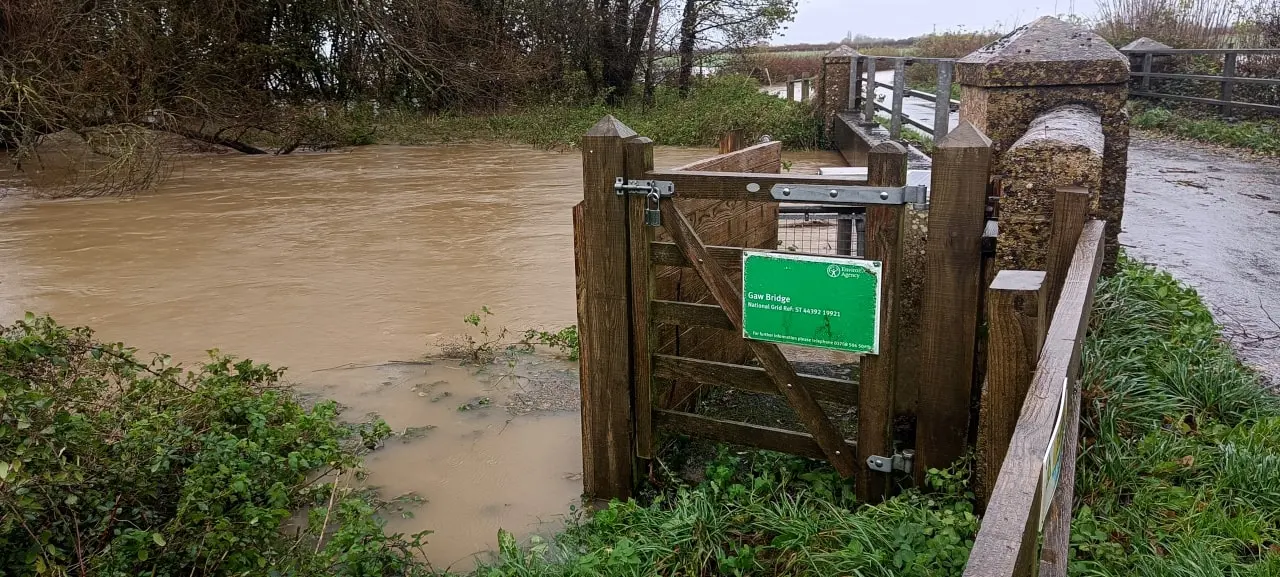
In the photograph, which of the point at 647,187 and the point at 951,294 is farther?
the point at 647,187

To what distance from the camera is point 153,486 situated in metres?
3.68

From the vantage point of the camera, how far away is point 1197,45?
18969mm

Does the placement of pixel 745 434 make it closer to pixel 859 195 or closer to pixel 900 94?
pixel 859 195

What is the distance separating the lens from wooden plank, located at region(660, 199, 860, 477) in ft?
12.3

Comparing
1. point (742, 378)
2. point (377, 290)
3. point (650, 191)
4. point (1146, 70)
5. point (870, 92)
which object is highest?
point (1146, 70)

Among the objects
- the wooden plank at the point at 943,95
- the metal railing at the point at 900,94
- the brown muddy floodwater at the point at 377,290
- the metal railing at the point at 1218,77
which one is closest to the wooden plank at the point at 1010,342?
the brown muddy floodwater at the point at 377,290

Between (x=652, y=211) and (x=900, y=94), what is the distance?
746cm

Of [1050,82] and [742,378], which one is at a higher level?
[1050,82]

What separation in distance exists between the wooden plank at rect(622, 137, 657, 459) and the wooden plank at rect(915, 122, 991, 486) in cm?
108

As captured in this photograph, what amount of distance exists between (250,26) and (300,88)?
7.47ft

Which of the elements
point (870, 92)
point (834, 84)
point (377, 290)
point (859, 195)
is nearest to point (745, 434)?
point (859, 195)

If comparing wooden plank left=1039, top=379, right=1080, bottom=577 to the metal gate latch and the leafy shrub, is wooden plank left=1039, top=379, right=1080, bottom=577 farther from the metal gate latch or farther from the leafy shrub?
the leafy shrub

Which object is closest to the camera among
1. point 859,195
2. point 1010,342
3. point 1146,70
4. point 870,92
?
point 1010,342

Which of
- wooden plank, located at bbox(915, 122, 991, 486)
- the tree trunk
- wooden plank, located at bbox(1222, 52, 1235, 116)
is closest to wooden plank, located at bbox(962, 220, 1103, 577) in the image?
wooden plank, located at bbox(915, 122, 991, 486)
